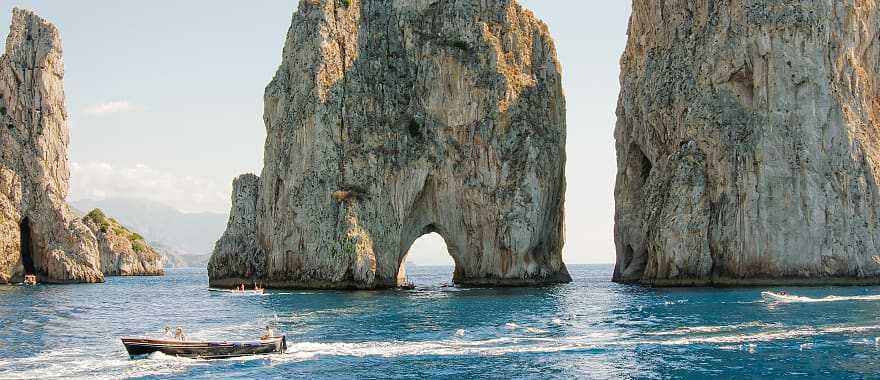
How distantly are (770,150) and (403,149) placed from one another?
3922 cm

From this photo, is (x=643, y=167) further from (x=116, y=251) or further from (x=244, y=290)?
(x=116, y=251)

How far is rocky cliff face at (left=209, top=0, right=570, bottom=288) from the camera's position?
95625 mm

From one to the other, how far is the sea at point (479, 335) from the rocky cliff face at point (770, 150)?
6329 millimetres

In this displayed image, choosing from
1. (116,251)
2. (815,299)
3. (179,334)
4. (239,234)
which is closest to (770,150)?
(815,299)

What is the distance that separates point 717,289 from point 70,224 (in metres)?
80.8

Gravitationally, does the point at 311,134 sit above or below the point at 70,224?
above

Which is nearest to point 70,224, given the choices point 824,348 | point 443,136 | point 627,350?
point 443,136

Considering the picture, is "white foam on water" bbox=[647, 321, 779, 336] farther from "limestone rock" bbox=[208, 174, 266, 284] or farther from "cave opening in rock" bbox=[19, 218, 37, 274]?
"cave opening in rock" bbox=[19, 218, 37, 274]

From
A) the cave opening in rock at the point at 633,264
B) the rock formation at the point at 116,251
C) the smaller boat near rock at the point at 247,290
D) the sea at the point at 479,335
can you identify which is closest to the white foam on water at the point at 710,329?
the sea at the point at 479,335

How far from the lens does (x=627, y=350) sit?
46.6m

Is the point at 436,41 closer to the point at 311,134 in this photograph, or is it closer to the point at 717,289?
the point at 311,134

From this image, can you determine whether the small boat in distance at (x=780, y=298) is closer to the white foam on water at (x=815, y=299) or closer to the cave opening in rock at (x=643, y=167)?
the white foam on water at (x=815, y=299)

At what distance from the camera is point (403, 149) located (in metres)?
99.8

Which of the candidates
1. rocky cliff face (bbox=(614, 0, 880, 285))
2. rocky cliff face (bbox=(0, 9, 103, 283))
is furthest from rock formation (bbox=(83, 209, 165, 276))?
rocky cliff face (bbox=(614, 0, 880, 285))
